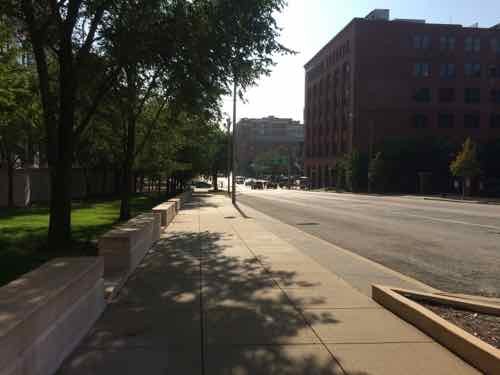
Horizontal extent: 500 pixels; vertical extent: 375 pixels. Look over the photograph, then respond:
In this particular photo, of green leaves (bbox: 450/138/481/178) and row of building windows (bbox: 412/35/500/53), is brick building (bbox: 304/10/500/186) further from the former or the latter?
green leaves (bbox: 450/138/481/178)

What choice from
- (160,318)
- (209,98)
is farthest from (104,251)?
(209,98)

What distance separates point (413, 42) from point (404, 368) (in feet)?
274

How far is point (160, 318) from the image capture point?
6.09m

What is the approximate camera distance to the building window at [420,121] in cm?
8019

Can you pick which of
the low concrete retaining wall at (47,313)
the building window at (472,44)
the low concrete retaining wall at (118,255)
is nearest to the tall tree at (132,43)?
the low concrete retaining wall at (118,255)

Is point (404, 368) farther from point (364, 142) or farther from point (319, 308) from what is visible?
point (364, 142)

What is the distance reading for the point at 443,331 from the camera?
5156 mm

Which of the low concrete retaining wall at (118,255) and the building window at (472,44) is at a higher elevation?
the building window at (472,44)

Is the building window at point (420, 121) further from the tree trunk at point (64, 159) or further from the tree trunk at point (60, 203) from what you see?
the tree trunk at point (60, 203)

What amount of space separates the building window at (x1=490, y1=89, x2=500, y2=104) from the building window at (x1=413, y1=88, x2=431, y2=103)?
37.0ft

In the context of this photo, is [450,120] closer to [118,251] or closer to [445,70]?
[445,70]

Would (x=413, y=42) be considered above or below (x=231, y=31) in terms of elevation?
above

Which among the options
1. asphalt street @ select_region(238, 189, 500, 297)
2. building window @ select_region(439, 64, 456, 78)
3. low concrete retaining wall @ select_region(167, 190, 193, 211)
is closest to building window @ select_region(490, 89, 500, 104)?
building window @ select_region(439, 64, 456, 78)

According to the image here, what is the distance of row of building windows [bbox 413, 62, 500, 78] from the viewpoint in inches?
3155
